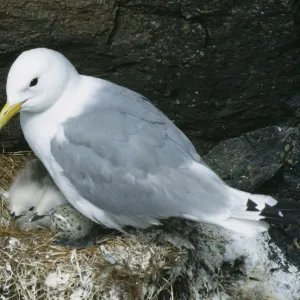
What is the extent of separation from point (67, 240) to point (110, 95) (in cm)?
52

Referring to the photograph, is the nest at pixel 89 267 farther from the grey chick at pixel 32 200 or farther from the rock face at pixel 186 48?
the rock face at pixel 186 48

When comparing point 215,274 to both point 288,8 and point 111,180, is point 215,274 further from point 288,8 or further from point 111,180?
point 288,8

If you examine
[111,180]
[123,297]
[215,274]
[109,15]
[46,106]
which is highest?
[109,15]

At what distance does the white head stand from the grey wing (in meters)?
0.11

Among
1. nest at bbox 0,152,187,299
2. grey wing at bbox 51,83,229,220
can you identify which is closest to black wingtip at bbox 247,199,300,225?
grey wing at bbox 51,83,229,220

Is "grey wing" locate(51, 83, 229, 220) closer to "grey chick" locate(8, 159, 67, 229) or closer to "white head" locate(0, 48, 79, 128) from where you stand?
"white head" locate(0, 48, 79, 128)

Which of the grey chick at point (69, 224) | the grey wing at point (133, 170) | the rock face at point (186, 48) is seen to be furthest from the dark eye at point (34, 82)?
the grey chick at point (69, 224)

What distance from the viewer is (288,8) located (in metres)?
2.68

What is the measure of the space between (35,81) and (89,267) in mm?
625

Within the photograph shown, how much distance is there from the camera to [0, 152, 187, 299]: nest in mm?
2625

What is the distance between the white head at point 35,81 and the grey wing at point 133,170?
0.11 metres

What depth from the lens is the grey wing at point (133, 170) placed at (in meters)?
2.53

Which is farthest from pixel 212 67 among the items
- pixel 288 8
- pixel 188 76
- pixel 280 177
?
pixel 280 177

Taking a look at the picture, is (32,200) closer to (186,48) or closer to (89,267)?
(89,267)
